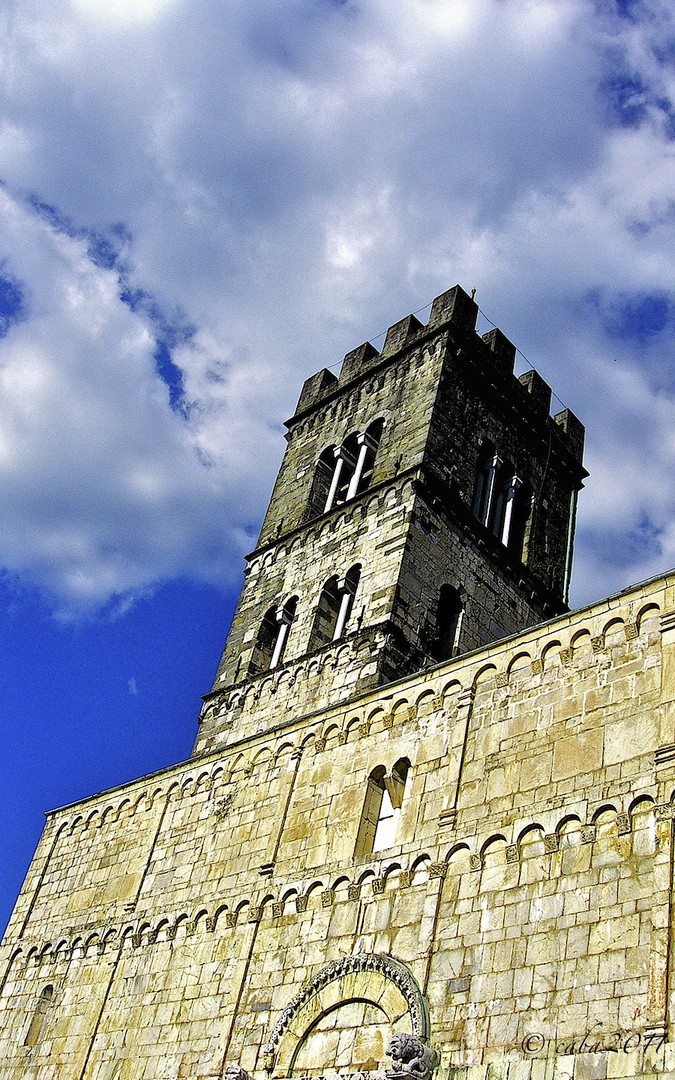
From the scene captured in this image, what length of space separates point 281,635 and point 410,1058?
1289 centimetres

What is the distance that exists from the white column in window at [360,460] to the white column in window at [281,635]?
3.07 m

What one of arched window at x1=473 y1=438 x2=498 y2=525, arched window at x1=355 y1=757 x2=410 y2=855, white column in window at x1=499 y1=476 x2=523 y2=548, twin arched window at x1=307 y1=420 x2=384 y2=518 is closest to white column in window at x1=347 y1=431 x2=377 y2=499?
twin arched window at x1=307 y1=420 x2=384 y2=518

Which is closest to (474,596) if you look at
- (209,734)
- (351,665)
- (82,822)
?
(351,665)

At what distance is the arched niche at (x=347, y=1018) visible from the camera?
11227 millimetres

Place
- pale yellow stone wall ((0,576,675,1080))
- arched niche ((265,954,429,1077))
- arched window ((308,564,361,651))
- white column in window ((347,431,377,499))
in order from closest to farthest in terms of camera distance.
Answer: pale yellow stone wall ((0,576,675,1080)) → arched niche ((265,954,429,1077)) → arched window ((308,564,361,651)) → white column in window ((347,431,377,499))

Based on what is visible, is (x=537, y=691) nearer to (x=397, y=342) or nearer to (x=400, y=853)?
(x=400, y=853)

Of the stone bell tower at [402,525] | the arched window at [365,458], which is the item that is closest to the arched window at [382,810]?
the stone bell tower at [402,525]

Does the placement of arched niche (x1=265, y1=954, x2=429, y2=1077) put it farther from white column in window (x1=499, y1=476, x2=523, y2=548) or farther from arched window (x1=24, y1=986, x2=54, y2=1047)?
white column in window (x1=499, y1=476, x2=523, y2=548)

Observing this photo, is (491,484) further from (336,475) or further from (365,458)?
(336,475)

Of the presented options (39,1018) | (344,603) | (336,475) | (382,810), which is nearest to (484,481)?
(336,475)

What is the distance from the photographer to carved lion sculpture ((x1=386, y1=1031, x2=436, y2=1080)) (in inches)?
409

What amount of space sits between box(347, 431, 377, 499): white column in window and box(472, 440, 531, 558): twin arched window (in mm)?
2577

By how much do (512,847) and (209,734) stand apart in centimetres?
1187

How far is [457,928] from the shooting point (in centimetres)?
1130
